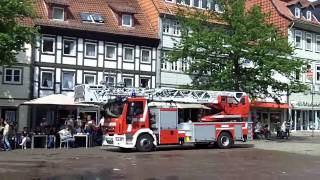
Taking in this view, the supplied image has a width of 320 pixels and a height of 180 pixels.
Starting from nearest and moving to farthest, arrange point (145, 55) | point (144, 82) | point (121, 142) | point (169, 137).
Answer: point (121, 142)
point (169, 137)
point (144, 82)
point (145, 55)

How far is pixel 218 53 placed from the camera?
36.3 m

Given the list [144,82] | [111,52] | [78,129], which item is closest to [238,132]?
[78,129]

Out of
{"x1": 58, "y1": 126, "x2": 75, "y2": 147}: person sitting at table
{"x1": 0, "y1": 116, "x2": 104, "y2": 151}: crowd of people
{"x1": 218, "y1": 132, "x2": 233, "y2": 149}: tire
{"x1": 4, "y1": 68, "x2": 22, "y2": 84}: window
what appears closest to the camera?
{"x1": 0, "y1": 116, "x2": 104, "y2": 151}: crowd of people

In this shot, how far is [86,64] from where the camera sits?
39750mm

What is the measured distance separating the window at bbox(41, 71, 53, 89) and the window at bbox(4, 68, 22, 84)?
161 cm

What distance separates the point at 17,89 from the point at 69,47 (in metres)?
4.87

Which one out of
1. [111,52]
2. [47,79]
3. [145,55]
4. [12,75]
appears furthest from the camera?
[145,55]

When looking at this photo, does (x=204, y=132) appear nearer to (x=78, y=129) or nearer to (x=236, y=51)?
(x=78, y=129)

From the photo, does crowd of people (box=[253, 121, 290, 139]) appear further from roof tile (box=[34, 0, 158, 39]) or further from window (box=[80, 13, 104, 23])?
window (box=[80, 13, 104, 23])

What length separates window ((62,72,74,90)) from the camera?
1534 inches

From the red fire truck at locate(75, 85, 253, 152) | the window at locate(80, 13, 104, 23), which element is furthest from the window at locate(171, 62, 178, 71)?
the red fire truck at locate(75, 85, 253, 152)

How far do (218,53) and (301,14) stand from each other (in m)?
21.4

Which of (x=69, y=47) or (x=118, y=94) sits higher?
(x=69, y=47)

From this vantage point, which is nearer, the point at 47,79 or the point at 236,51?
the point at 236,51
